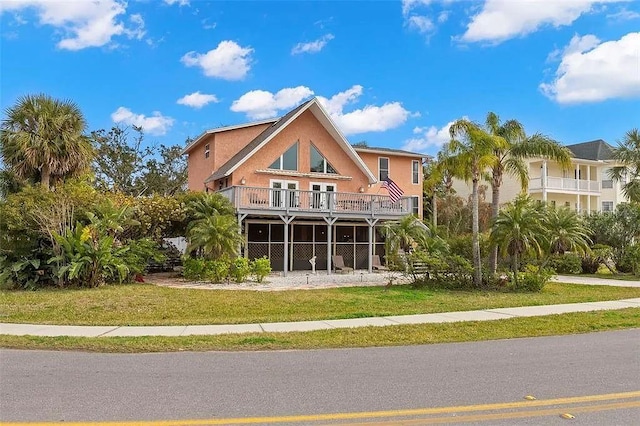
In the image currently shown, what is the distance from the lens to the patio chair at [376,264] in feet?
84.0

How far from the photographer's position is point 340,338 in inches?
344

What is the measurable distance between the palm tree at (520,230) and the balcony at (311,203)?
29.4 feet

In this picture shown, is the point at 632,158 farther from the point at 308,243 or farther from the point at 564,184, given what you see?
the point at 308,243

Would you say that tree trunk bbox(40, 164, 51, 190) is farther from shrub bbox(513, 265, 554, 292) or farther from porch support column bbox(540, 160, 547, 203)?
porch support column bbox(540, 160, 547, 203)

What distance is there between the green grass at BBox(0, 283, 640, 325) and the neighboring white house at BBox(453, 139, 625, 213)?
2339cm

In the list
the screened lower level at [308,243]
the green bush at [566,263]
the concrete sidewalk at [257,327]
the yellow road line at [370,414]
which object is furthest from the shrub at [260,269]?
the green bush at [566,263]

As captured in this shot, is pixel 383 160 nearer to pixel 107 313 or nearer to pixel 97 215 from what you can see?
pixel 97 215

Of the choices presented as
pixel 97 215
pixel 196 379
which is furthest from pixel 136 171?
pixel 196 379

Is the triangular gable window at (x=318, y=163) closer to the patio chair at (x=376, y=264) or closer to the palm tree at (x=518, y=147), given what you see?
the patio chair at (x=376, y=264)

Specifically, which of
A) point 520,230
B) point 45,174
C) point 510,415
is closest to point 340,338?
point 510,415

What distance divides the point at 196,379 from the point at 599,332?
7.75 m

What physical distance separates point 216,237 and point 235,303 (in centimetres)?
569

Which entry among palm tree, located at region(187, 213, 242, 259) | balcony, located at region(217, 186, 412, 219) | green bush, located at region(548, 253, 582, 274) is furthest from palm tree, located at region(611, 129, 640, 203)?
palm tree, located at region(187, 213, 242, 259)

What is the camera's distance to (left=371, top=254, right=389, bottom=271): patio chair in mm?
25600
